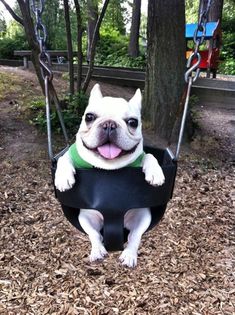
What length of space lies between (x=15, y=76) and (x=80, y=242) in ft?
16.6

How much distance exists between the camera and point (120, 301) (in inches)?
121

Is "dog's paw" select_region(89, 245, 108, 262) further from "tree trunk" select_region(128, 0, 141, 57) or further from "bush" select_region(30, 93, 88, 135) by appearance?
"tree trunk" select_region(128, 0, 141, 57)

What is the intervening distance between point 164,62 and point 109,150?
3787mm

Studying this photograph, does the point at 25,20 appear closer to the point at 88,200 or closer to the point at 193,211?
the point at 193,211

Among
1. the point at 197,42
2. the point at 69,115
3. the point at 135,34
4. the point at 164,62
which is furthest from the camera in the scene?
the point at 135,34

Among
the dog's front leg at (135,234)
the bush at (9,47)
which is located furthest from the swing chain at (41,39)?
the bush at (9,47)

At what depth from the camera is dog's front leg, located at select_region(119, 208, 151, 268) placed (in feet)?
6.25

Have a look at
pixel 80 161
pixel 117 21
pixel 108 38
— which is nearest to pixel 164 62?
pixel 80 161

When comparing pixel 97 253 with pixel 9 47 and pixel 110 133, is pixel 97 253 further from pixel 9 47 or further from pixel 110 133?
pixel 9 47

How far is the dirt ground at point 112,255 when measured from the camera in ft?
10.0

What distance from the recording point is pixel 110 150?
163 centimetres

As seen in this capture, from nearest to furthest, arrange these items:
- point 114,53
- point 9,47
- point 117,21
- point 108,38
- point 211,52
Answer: point 211,52
point 9,47
point 114,53
point 108,38
point 117,21

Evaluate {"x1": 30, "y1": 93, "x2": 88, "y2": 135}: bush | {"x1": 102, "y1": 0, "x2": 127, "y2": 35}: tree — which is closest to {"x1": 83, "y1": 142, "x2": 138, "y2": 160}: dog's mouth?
{"x1": 30, "y1": 93, "x2": 88, "y2": 135}: bush

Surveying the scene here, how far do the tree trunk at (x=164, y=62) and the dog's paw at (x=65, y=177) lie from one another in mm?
3395
